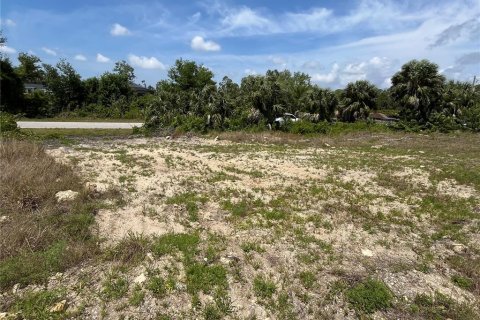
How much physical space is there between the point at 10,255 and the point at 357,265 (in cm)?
466

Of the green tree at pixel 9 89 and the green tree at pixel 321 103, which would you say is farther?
the green tree at pixel 9 89

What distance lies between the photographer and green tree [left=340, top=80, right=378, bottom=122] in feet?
81.0

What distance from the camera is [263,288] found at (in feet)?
13.6

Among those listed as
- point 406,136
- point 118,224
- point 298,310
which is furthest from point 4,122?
point 406,136

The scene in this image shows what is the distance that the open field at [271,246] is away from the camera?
12.7ft

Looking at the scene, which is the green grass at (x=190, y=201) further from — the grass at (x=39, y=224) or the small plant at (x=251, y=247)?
the grass at (x=39, y=224)

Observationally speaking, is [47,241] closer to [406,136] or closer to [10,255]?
[10,255]

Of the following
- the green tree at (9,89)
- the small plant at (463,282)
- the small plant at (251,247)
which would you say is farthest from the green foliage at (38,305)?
the green tree at (9,89)

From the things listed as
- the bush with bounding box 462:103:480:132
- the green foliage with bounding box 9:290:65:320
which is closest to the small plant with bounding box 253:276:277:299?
the green foliage with bounding box 9:290:65:320

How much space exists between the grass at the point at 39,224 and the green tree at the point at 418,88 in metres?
23.2

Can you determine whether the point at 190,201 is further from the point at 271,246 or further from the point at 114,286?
the point at 114,286

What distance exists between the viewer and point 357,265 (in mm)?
4812

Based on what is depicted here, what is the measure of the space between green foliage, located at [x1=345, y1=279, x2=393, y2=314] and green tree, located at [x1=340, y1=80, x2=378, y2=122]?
2237 centimetres

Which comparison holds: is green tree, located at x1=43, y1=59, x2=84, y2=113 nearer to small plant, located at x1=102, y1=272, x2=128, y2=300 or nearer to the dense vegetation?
the dense vegetation
